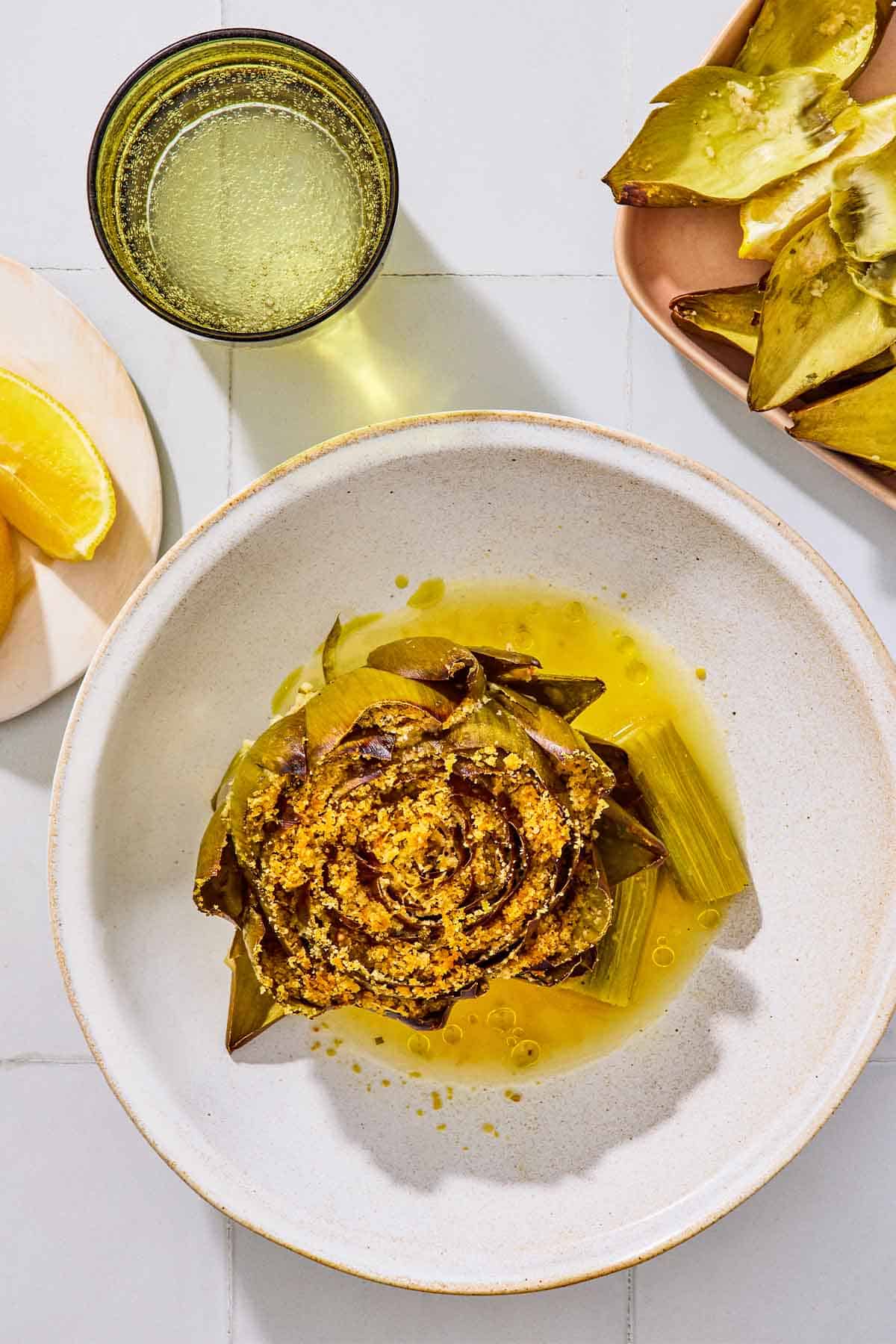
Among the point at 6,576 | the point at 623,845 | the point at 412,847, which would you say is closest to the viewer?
the point at 412,847

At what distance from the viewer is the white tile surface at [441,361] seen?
3.31 feet

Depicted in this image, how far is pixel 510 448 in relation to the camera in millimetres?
872

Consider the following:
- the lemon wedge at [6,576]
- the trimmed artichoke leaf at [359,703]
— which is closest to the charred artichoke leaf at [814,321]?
the trimmed artichoke leaf at [359,703]

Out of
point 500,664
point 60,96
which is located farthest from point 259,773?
point 60,96

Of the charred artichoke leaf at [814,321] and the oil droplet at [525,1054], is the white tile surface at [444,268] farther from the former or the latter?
the oil droplet at [525,1054]

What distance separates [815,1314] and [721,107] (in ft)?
3.45

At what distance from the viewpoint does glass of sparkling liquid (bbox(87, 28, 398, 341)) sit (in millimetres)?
901

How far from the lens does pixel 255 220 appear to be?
900 mm

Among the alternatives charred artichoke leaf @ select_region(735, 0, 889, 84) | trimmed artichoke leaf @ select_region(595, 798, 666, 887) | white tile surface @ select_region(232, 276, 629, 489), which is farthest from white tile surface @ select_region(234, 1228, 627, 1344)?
charred artichoke leaf @ select_region(735, 0, 889, 84)

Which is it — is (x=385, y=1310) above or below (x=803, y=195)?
below

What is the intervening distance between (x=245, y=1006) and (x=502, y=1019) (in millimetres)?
226

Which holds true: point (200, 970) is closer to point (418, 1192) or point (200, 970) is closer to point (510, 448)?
point (418, 1192)

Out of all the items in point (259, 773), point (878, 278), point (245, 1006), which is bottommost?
point (245, 1006)

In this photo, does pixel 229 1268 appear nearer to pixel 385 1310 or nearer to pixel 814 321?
pixel 385 1310
